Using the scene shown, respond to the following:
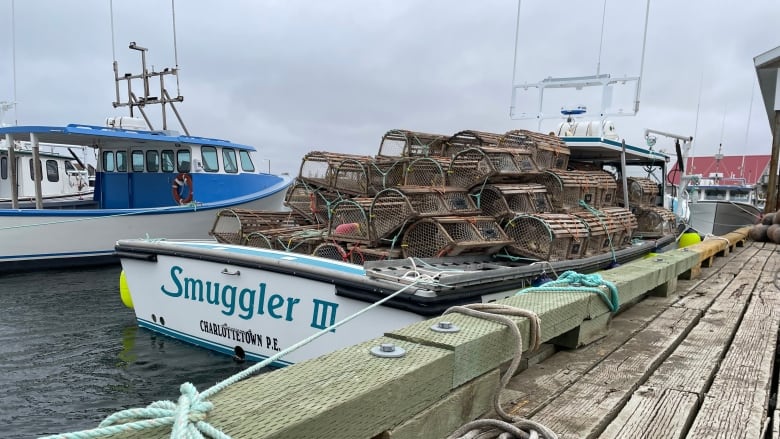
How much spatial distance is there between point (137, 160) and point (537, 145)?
402 inches

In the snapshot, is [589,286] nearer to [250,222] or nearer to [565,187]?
[565,187]

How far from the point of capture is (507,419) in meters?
1.77

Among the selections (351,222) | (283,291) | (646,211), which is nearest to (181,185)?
(351,222)

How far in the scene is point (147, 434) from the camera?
3.59ft

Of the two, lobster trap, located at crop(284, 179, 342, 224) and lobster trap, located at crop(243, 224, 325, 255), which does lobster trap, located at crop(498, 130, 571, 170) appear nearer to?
lobster trap, located at crop(284, 179, 342, 224)

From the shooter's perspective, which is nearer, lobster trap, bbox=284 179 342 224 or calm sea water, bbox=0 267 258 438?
calm sea water, bbox=0 267 258 438

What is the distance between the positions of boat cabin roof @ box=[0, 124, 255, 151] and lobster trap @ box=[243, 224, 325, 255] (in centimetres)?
658

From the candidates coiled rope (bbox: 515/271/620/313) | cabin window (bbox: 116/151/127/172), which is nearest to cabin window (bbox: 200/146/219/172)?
cabin window (bbox: 116/151/127/172)

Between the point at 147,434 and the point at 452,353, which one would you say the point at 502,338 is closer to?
Result: the point at 452,353

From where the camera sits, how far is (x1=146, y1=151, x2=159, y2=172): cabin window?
40.9 feet

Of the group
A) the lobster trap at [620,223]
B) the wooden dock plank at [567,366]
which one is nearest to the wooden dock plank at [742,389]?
the wooden dock plank at [567,366]

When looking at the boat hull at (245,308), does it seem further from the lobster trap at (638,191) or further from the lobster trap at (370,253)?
the lobster trap at (638,191)

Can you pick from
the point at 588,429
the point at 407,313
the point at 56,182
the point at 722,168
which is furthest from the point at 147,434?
the point at 722,168

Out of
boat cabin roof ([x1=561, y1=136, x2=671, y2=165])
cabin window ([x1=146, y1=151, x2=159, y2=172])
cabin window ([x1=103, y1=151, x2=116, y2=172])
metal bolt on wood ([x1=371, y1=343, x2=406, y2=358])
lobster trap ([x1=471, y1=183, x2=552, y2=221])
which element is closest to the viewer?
metal bolt on wood ([x1=371, y1=343, x2=406, y2=358])
